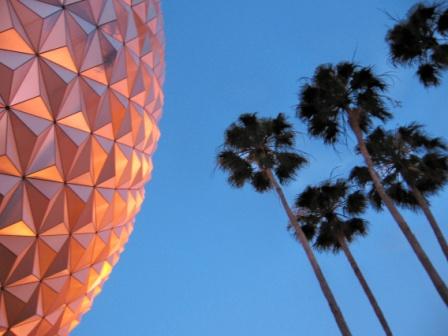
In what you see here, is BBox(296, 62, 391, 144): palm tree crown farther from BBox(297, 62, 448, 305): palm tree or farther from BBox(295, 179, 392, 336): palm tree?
BBox(295, 179, 392, 336): palm tree

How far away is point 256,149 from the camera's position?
58.3 feet

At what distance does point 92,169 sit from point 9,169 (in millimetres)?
2087

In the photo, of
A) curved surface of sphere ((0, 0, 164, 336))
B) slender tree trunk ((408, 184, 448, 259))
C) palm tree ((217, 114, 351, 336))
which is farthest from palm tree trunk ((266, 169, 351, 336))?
curved surface of sphere ((0, 0, 164, 336))

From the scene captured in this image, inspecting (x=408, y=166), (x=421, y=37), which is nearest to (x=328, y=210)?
(x=408, y=166)

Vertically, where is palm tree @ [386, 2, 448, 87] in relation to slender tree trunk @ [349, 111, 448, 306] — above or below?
above

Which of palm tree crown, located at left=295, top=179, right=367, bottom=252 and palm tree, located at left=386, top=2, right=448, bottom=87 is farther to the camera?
palm tree crown, located at left=295, top=179, right=367, bottom=252

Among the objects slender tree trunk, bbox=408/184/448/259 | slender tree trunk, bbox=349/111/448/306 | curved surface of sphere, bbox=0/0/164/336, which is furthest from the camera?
slender tree trunk, bbox=408/184/448/259

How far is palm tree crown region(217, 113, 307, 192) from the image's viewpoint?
699 inches

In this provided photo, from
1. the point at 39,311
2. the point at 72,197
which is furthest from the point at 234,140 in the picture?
the point at 39,311

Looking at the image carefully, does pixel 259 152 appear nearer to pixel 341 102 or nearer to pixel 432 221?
pixel 341 102

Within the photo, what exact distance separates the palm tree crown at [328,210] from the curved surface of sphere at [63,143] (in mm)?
10445

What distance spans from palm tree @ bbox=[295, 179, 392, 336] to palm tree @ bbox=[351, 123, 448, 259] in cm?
101

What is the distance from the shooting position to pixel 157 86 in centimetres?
1366

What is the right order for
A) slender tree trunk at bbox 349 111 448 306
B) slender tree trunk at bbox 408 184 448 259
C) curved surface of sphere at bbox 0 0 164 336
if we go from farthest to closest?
slender tree trunk at bbox 408 184 448 259
slender tree trunk at bbox 349 111 448 306
curved surface of sphere at bbox 0 0 164 336
